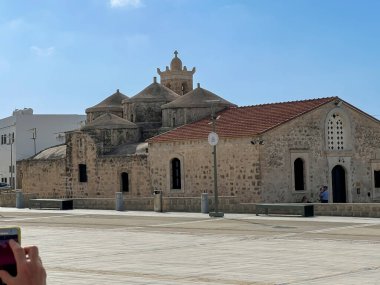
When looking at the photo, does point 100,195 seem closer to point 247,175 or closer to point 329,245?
point 247,175

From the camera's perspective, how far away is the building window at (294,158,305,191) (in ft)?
125

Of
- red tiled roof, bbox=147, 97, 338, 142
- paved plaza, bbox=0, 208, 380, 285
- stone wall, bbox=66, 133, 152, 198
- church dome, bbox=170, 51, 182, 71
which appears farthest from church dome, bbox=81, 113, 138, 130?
paved plaza, bbox=0, 208, 380, 285

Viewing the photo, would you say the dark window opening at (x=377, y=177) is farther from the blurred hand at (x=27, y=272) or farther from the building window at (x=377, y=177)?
the blurred hand at (x=27, y=272)

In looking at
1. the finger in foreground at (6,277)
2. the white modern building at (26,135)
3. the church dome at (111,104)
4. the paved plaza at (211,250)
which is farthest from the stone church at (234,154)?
the finger in foreground at (6,277)

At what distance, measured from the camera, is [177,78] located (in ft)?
189

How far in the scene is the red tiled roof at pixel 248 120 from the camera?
38.1m

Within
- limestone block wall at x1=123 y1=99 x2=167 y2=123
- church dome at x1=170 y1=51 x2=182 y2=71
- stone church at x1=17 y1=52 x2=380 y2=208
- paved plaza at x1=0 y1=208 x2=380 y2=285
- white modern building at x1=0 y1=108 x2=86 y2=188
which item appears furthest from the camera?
Answer: white modern building at x1=0 y1=108 x2=86 y2=188

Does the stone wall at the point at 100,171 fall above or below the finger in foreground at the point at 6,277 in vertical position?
above

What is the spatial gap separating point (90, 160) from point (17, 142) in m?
26.8

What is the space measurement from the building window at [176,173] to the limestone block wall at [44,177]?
33.6ft

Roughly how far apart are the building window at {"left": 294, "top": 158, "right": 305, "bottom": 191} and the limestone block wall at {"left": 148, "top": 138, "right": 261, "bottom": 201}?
2.58 metres

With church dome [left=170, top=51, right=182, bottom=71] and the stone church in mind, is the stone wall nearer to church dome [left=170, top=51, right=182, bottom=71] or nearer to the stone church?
the stone church

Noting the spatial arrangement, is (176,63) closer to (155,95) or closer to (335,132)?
(155,95)

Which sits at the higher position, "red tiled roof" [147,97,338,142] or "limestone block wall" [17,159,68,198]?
"red tiled roof" [147,97,338,142]
